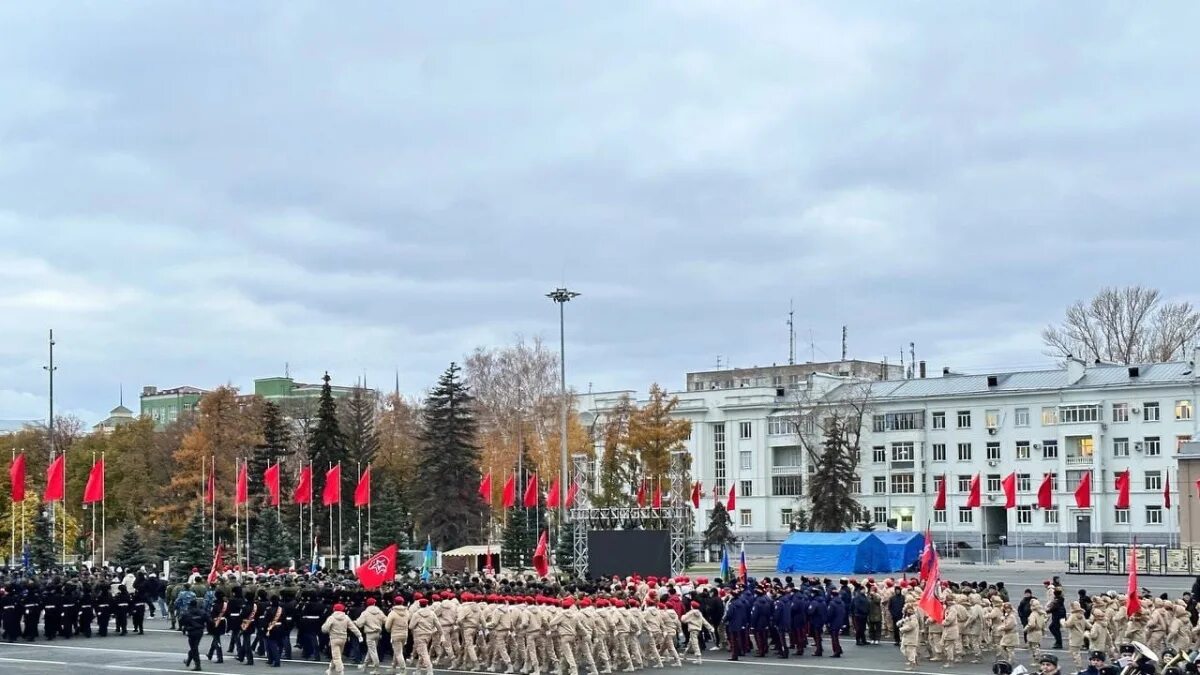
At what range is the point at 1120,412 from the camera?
77.7 meters

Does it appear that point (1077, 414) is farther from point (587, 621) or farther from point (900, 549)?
point (587, 621)

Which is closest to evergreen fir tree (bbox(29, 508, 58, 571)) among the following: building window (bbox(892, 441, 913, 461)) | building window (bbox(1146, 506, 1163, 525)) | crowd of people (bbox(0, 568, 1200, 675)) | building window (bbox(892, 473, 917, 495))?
crowd of people (bbox(0, 568, 1200, 675))

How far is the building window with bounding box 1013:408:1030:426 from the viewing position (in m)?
80.6

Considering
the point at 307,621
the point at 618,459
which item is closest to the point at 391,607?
the point at 307,621

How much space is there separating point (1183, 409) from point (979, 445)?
11.4m

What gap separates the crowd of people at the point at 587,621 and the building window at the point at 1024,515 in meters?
49.9

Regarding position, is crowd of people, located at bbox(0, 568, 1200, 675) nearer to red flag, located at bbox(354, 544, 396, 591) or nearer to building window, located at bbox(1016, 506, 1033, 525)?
red flag, located at bbox(354, 544, 396, 591)

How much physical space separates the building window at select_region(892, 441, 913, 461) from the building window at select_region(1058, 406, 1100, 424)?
8.96 m

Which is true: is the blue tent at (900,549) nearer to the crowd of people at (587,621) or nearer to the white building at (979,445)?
the white building at (979,445)

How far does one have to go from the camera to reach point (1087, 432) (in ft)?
257

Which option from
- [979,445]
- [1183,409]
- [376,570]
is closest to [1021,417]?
[979,445]

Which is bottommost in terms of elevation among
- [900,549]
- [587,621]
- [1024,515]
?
[900,549]

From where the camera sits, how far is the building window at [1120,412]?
77.4 meters

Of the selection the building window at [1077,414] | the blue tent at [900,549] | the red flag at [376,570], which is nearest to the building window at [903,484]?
the building window at [1077,414]
